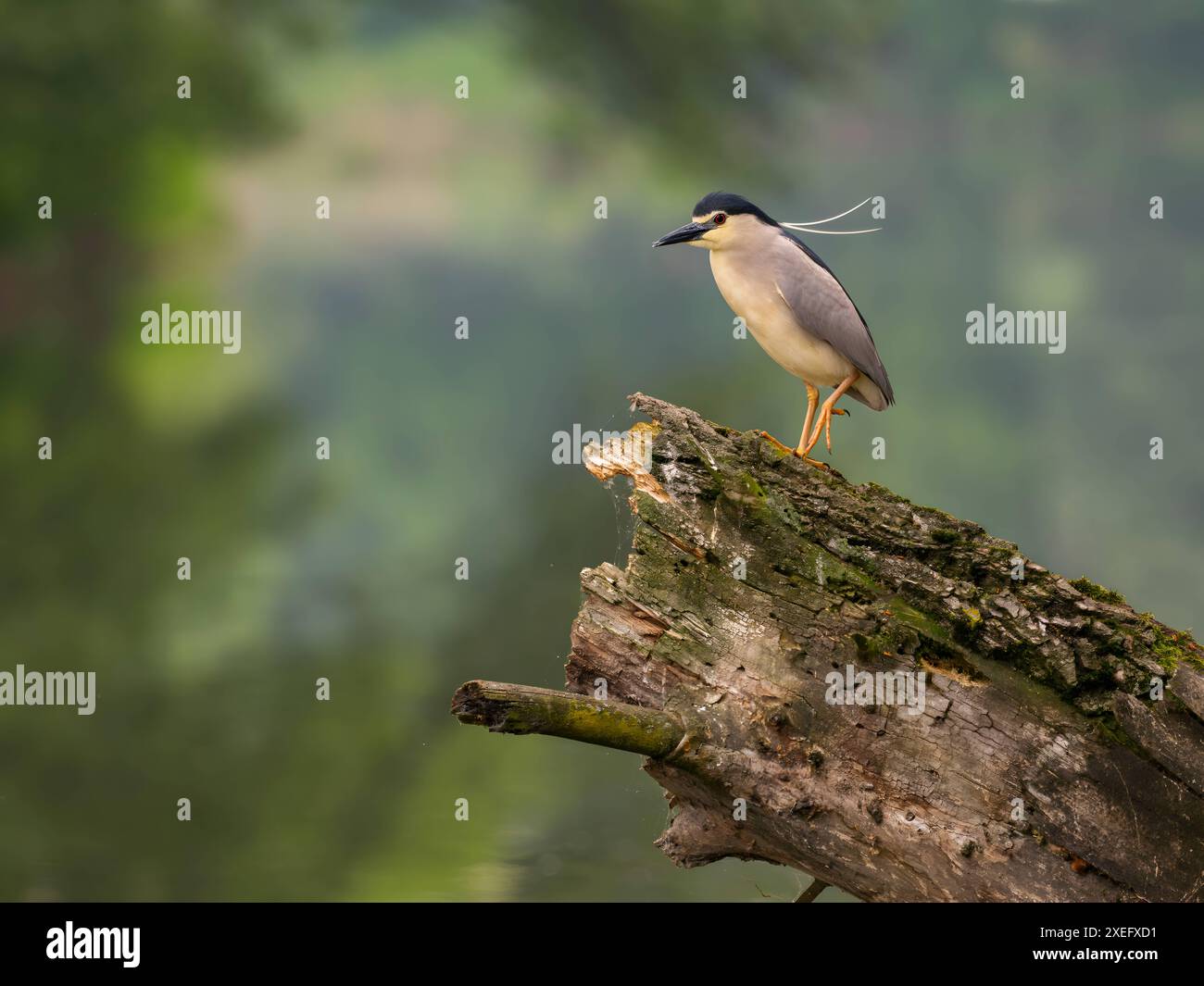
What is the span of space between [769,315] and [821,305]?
186mm

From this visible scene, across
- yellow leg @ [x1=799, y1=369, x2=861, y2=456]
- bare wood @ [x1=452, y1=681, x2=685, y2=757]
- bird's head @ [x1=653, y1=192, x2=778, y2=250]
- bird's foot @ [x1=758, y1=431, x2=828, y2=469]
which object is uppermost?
bird's head @ [x1=653, y1=192, x2=778, y2=250]

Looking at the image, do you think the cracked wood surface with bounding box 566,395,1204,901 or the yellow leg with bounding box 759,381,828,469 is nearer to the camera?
the cracked wood surface with bounding box 566,395,1204,901

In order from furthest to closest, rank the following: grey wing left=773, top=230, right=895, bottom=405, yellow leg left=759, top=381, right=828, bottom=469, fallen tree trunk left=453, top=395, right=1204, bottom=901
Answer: grey wing left=773, top=230, right=895, bottom=405 < yellow leg left=759, top=381, right=828, bottom=469 < fallen tree trunk left=453, top=395, right=1204, bottom=901

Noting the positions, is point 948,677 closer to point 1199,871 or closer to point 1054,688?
point 1054,688

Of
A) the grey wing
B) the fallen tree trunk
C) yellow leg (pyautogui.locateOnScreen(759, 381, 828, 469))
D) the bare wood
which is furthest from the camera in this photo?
the grey wing

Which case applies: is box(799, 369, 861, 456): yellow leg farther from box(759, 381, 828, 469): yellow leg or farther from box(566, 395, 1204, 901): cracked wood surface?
box(566, 395, 1204, 901): cracked wood surface

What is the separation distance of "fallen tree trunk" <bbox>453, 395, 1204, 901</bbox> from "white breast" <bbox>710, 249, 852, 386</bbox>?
0.87 m

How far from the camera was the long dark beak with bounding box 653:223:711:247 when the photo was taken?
167 inches

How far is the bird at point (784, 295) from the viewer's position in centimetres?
417

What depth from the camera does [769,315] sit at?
4211 mm

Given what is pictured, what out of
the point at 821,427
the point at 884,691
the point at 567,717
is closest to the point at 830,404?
the point at 821,427

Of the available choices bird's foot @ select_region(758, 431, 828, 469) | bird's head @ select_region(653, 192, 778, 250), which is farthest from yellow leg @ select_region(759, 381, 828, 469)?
bird's head @ select_region(653, 192, 778, 250)

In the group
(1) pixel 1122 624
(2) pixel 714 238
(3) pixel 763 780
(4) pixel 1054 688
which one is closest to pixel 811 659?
(3) pixel 763 780

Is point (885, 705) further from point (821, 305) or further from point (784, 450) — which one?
point (821, 305)
